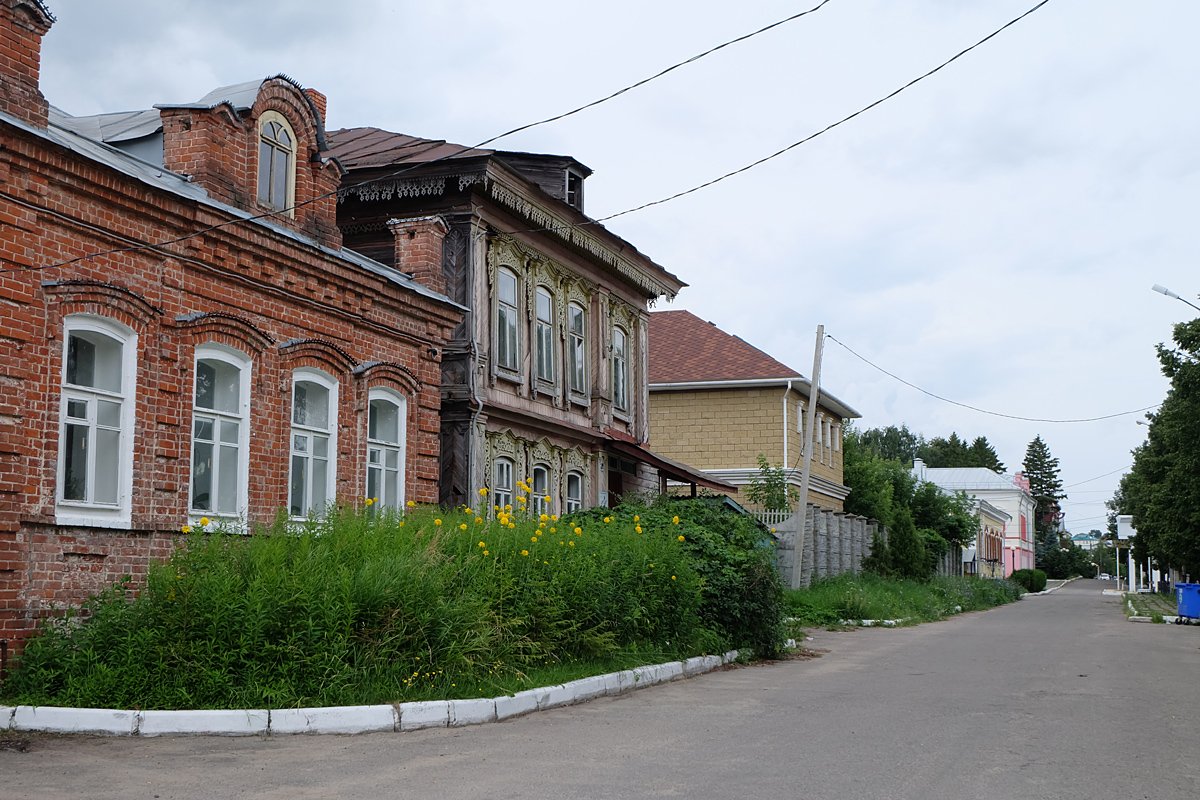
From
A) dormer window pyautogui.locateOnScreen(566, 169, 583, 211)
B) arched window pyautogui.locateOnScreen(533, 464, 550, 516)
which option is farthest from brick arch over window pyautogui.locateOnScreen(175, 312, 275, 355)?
dormer window pyautogui.locateOnScreen(566, 169, 583, 211)

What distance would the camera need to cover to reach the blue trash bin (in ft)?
98.3

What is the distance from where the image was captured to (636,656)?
44.8ft

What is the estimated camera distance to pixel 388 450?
16.4 m

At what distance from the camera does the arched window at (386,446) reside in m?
16.1

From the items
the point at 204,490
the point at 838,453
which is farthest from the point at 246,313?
the point at 838,453

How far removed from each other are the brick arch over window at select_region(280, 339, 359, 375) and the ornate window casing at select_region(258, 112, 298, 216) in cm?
170

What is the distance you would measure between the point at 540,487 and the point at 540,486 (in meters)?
0.02

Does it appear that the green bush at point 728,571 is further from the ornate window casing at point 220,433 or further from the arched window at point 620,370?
the arched window at point 620,370

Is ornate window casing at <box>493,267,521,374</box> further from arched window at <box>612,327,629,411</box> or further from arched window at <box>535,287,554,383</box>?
arched window at <box>612,327,629,411</box>

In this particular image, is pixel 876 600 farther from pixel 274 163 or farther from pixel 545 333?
pixel 274 163

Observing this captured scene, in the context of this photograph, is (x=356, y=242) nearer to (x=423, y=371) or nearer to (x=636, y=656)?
(x=423, y=371)

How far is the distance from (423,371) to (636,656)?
5490 mm

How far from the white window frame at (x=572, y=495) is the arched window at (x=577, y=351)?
1609 millimetres

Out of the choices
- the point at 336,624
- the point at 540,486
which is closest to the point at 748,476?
the point at 540,486
